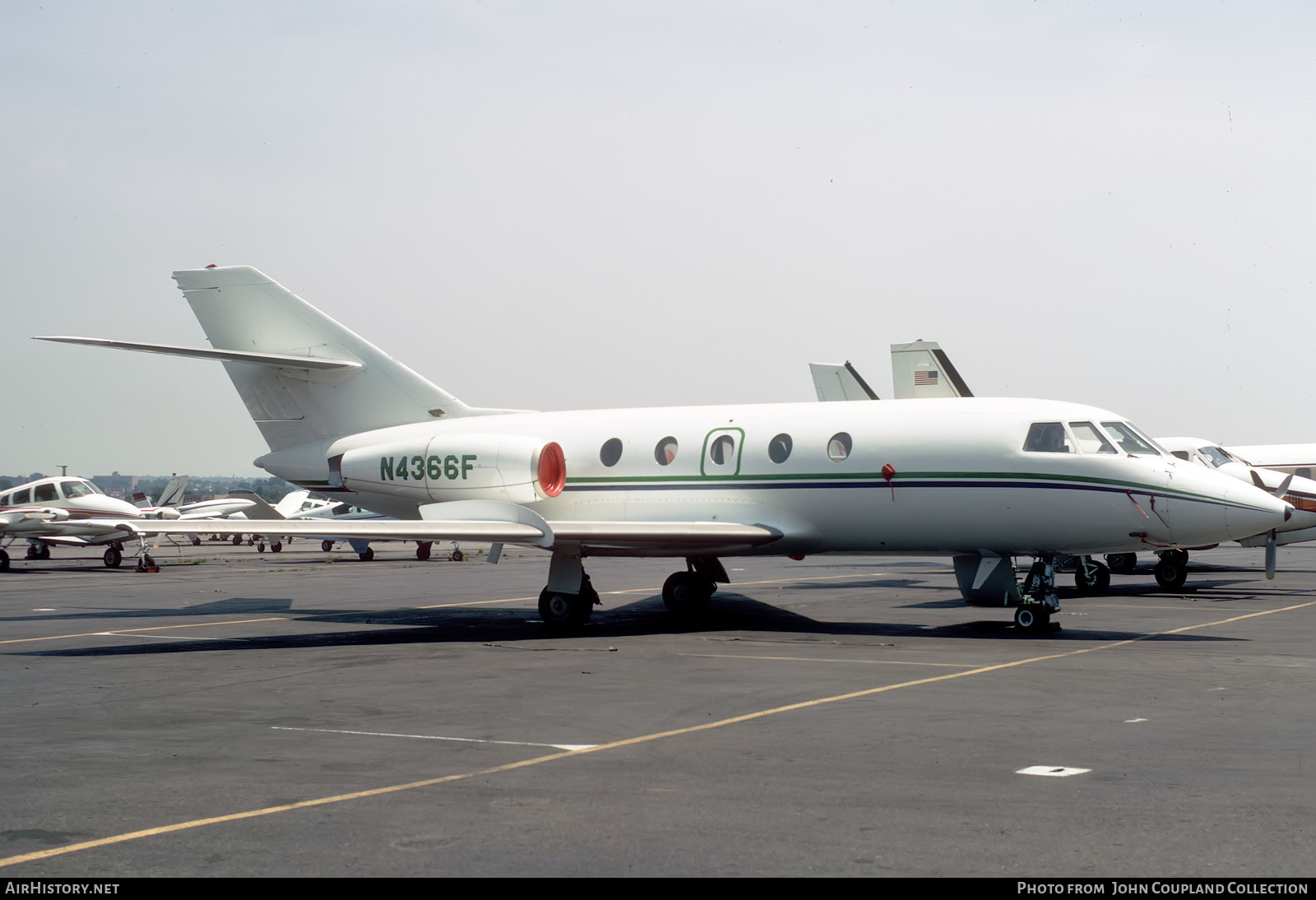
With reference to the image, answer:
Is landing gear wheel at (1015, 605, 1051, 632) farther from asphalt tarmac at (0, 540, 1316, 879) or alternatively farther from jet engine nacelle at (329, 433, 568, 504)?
jet engine nacelle at (329, 433, 568, 504)

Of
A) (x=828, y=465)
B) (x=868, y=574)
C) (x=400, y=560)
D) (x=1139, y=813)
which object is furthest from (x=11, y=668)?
(x=400, y=560)

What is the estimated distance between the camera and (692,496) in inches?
733

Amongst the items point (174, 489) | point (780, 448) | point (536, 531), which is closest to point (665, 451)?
point (780, 448)

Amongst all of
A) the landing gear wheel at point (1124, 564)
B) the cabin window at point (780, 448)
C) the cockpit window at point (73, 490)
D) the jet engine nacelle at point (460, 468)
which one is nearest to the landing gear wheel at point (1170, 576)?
the landing gear wheel at point (1124, 564)

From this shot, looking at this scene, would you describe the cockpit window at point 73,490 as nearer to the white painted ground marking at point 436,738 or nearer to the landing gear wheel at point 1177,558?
the landing gear wheel at point 1177,558

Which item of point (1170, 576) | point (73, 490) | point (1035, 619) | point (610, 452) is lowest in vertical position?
point (1170, 576)

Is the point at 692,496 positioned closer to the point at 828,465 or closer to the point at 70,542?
the point at 828,465

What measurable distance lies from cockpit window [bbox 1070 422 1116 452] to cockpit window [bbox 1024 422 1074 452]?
5.9 inches

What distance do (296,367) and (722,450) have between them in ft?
25.0

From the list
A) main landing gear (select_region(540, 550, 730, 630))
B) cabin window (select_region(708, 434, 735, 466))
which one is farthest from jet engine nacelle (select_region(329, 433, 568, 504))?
cabin window (select_region(708, 434, 735, 466))

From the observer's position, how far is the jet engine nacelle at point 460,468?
1925 centimetres

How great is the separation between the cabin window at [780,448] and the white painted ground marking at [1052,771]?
10.4m

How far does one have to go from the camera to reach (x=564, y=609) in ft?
58.7

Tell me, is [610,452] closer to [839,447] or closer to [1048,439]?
[839,447]
